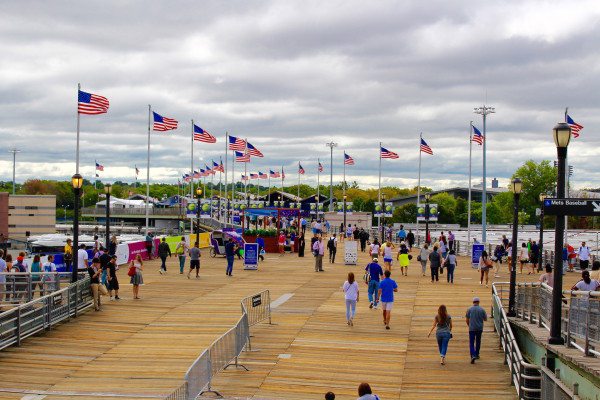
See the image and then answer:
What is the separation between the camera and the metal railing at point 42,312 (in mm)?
18266

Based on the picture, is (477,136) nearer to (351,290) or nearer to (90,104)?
(90,104)

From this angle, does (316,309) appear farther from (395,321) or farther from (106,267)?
(106,267)

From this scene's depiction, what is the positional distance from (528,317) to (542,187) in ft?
469

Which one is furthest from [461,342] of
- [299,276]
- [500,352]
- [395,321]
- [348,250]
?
[348,250]

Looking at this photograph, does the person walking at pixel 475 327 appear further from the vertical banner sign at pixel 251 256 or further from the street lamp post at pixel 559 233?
the vertical banner sign at pixel 251 256

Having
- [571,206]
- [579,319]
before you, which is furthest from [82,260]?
[579,319]

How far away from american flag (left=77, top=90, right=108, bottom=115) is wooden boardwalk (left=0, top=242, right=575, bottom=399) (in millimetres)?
10935

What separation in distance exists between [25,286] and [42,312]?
2813 millimetres

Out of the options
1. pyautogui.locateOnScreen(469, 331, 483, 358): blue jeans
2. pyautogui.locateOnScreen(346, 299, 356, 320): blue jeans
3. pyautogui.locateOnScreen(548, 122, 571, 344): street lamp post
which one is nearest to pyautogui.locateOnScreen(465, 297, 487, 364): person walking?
pyautogui.locateOnScreen(469, 331, 483, 358): blue jeans

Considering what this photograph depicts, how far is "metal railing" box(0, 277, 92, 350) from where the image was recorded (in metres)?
18.3

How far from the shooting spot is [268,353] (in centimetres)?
1833

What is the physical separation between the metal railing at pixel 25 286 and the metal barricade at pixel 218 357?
19.7 ft

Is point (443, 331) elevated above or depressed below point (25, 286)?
below

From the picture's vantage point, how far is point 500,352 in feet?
62.6
